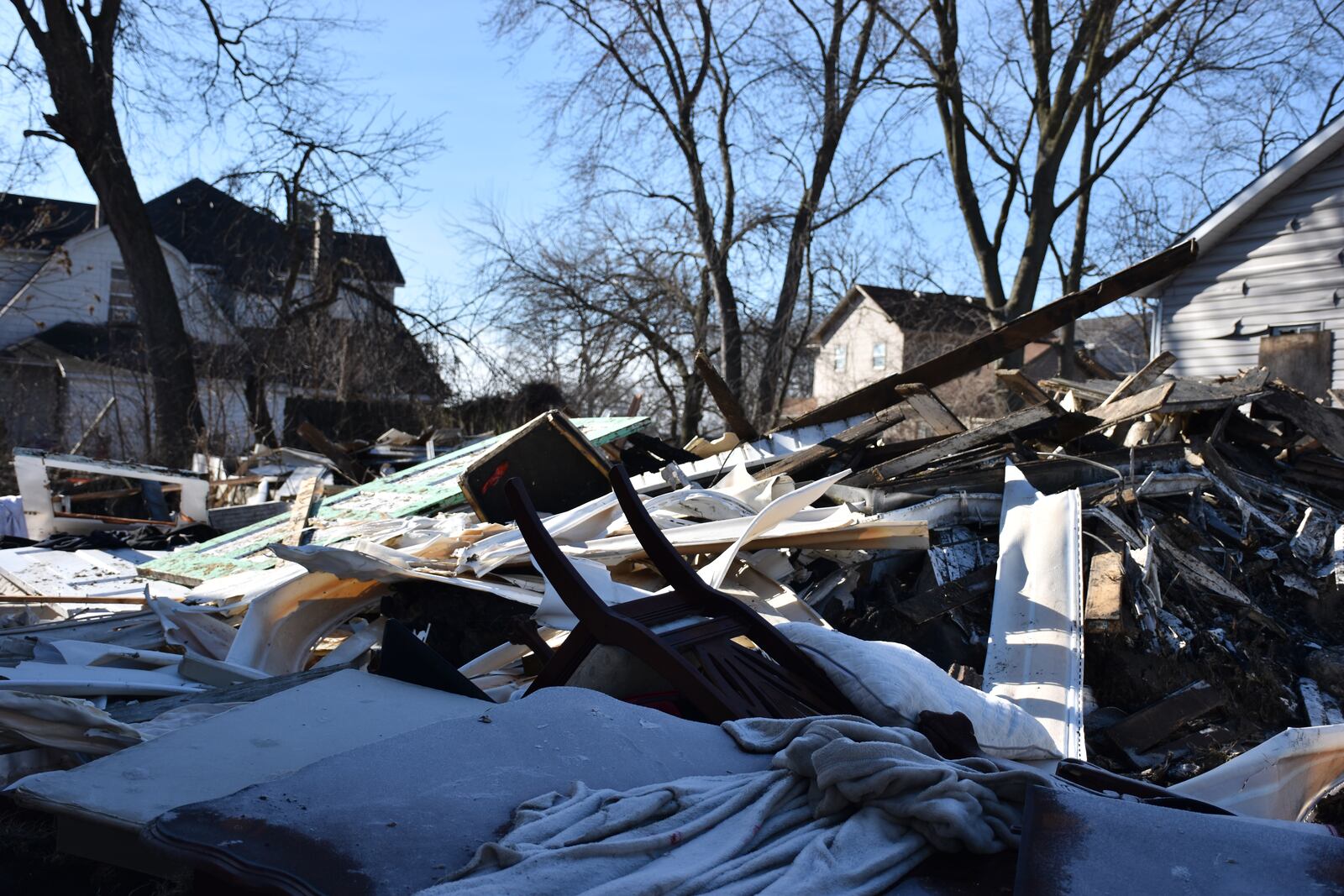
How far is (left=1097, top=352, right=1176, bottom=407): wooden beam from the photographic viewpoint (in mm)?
6805

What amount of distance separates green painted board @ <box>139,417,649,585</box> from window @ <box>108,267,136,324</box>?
23078 mm

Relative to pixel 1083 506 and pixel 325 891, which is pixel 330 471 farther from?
pixel 325 891

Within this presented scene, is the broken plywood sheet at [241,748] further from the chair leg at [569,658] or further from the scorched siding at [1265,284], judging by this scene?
the scorched siding at [1265,284]

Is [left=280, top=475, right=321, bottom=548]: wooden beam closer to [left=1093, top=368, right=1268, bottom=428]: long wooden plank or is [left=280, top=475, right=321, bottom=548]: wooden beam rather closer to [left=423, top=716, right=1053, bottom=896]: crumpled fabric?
[left=1093, top=368, right=1268, bottom=428]: long wooden plank

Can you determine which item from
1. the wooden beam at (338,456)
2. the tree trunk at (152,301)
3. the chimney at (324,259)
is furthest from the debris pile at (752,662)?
the chimney at (324,259)

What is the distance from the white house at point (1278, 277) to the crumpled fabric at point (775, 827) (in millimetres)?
13223

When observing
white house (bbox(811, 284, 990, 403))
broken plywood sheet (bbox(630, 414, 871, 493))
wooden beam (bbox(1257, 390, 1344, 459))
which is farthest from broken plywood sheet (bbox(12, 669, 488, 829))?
white house (bbox(811, 284, 990, 403))

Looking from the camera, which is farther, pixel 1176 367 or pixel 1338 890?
pixel 1176 367

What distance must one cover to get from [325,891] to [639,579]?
11.0ft

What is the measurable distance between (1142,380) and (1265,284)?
28.0 ft

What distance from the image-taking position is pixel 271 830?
1729mm

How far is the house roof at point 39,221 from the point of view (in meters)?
18.0

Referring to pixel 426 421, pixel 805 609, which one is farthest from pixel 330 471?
pixel 805 609

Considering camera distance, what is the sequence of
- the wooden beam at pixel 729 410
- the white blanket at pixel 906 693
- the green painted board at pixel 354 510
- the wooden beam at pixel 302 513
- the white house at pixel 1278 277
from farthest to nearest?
the white house at pixel 1278 277
the wooden beam at pixel 729 410
the wooden beam at pixel 302 513
the green painted board at pixel 354 510
the white blanket at pixel 906 693
